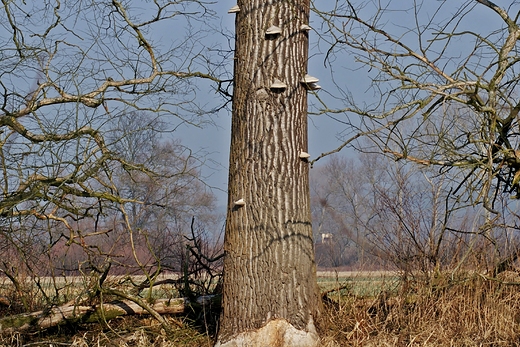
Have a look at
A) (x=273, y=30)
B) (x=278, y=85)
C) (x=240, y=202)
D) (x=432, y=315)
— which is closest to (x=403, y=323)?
(x=432, y=315)

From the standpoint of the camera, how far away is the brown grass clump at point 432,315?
5250 mm

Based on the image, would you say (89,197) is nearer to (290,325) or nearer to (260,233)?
(260,233)

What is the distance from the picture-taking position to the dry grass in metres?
5.30

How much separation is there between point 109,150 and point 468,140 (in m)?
4.02

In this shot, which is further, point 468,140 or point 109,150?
point 109,150

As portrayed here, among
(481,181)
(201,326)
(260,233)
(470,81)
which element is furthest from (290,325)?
(470,81)

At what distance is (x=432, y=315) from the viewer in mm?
5684

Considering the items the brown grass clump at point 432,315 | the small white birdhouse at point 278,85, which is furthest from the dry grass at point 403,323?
the small white birdhouse at point 278,85

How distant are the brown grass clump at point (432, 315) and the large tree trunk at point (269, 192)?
0.55 m

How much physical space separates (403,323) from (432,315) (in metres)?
0.32

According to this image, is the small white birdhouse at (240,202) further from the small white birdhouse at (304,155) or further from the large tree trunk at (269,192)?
the small white birdhouse at (304,155)

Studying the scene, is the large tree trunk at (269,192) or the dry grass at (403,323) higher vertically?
the large tree trunk at (269,192)

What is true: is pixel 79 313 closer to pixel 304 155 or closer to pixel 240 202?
→ pixel 240 202

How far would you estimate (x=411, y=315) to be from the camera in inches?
224
